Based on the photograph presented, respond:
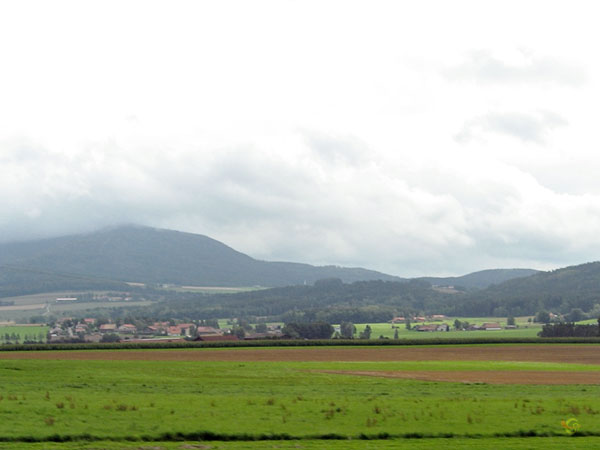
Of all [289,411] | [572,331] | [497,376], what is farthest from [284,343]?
[289,411]

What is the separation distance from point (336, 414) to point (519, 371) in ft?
139

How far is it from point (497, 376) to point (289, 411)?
114 ft

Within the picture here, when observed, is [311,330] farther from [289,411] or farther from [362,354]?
[289,411]

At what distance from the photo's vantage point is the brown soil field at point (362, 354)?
89.7 metres

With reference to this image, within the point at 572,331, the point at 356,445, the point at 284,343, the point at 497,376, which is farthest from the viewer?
the point at 572,331

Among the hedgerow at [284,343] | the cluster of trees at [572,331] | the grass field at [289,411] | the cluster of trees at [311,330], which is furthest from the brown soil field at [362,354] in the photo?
the cluster of trees at [311,330]

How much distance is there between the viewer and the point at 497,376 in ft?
212

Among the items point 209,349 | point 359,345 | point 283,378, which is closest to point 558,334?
point 359,345

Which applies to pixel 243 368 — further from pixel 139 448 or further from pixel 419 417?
pixel 139 448

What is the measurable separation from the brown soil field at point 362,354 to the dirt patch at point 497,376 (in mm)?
20193

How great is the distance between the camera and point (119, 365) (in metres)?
73.4

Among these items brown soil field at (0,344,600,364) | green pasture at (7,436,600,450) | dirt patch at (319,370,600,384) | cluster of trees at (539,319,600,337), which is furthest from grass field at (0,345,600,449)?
cluster of trees at (539,319,600,337)

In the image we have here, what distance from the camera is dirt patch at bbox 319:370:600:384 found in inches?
2331

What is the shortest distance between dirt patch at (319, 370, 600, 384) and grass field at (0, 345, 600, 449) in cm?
319
